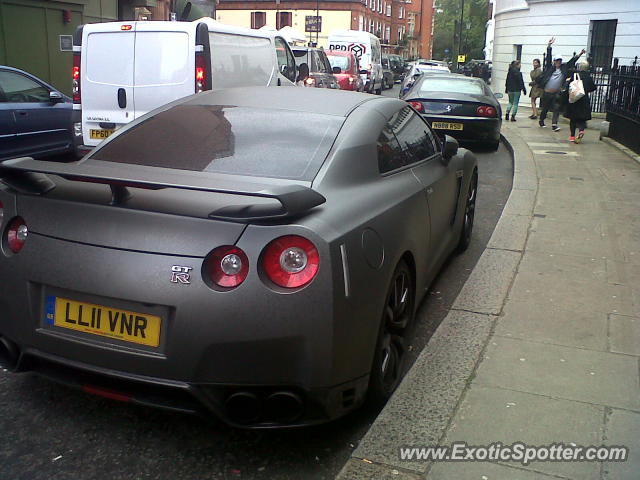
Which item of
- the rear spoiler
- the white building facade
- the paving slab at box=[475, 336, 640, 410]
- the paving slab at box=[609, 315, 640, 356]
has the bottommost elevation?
the paving slab at box=[609, 315, 640, 356]

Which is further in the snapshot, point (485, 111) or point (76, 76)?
point (485, 111)

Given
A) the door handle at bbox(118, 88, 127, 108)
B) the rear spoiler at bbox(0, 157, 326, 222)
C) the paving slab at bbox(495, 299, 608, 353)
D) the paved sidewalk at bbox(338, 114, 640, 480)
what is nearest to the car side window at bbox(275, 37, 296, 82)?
the door handle at bbox(118, 88, 127, 108)

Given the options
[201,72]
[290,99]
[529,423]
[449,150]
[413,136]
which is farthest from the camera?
[201,72]

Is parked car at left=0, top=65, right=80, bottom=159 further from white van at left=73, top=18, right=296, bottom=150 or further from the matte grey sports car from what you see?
the matte grey sports car

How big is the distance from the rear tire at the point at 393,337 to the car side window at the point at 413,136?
101 centimetres

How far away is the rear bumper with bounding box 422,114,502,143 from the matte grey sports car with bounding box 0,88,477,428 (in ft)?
32.1

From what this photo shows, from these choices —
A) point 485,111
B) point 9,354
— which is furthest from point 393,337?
point 485,111

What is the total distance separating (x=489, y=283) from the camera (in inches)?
209

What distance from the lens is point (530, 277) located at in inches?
215

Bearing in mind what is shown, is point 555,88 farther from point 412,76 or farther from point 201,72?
point 201,72

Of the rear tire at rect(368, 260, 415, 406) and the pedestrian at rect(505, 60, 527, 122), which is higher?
the pedestrian at rect(505, 60, 527, 122)

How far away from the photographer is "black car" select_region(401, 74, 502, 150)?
12844mm

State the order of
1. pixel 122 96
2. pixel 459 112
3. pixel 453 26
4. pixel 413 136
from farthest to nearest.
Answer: pixel 453 26, pixel 459 112, pixel 122 96, pixel 413 136

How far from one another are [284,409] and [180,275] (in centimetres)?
72
